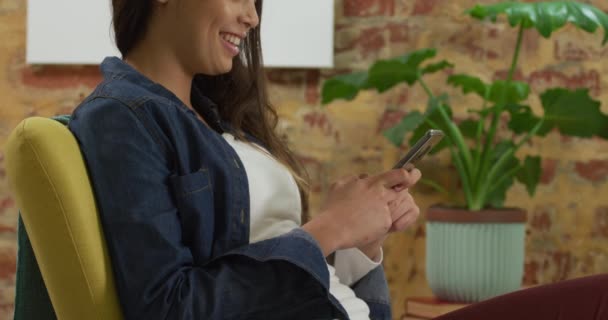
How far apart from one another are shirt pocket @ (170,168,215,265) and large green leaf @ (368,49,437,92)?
1.68m

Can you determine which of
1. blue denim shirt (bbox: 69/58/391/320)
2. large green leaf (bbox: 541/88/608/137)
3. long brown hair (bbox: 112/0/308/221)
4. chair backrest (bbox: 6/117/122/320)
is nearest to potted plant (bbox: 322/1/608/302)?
large green leaf (bbox: 541/88/608/137)

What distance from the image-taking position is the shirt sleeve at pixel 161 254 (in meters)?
1.06

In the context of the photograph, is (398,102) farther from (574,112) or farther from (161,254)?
(161,254)

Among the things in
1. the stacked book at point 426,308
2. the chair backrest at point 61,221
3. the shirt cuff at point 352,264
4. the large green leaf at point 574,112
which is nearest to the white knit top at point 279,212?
the shirt cuff at point 352,264

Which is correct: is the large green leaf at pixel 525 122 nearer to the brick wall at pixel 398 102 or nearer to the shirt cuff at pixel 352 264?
the brick wall at pixel 398 102

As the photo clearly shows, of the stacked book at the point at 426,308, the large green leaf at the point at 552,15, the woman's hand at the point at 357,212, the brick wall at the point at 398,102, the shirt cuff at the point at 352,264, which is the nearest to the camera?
the woman's hand at the point at 357,212

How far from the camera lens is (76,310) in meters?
1.07

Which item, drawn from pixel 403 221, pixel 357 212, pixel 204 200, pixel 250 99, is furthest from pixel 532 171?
pixel 204 200

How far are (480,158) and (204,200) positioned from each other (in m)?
1.87

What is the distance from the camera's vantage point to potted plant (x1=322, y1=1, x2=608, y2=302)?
279cm

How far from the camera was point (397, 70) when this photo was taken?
284cm

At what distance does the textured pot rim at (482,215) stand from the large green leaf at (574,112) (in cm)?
29

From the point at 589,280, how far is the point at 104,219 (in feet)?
2.36

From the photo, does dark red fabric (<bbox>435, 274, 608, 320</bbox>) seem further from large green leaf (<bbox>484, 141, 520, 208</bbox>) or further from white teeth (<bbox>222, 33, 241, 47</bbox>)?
large green leaf (<bbox>484, 141, 520, 208</bbox>)
